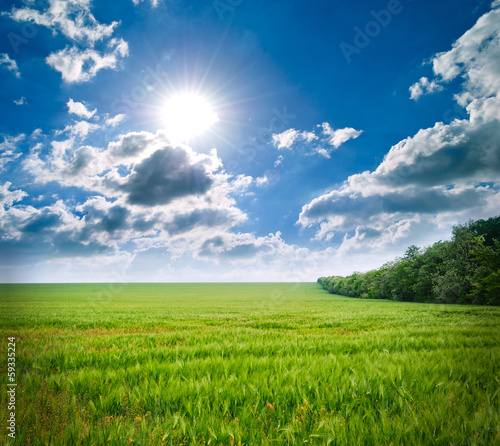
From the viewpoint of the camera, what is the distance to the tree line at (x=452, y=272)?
36.3 metres

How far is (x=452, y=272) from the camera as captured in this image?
4062 centimetres

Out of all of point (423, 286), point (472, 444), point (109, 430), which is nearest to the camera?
point (472, 444)

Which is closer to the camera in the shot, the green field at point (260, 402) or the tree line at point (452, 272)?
the green field at point (260, 402)

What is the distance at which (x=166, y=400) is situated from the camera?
10.9 ft

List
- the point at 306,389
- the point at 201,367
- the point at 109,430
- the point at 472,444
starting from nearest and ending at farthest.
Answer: the point at 472,444, the point at 109,430, the point at 306,389, the point at 201,367

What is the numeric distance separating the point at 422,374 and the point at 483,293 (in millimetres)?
46584

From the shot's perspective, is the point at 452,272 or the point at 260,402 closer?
the point at 260,402

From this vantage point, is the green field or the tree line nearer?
the green field

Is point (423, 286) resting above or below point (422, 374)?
below

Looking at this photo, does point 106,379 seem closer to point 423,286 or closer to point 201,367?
point 201,367

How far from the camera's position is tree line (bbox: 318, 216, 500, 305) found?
3634cm

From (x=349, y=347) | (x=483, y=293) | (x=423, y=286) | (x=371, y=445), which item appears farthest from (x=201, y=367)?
(x=423, y=286)

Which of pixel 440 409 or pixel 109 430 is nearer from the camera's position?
pixel 109 430

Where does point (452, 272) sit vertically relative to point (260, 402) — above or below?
below
